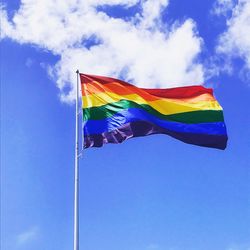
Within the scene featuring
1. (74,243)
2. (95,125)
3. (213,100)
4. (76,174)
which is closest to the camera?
(74,243)

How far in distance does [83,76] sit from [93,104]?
1.48 m

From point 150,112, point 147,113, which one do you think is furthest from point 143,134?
point 150,112

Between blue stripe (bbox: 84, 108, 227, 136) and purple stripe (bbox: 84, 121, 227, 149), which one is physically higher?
blue stripe (bbox: 84, 108, 227, 136)

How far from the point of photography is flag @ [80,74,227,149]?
1069 inches

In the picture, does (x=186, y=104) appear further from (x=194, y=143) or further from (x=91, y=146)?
(x=91, y=146)

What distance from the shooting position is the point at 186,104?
29141 millimetres

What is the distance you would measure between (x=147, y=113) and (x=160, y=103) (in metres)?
1.01

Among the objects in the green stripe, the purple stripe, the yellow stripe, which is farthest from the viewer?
the yellow stripe

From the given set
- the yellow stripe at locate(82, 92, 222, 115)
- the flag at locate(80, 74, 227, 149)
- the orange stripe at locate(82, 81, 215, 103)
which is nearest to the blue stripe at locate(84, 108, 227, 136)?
the flag at locate(80, 74, 227, 149)

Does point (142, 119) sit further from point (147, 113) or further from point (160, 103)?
point (160, 103)

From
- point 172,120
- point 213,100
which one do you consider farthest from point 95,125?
point 213,100

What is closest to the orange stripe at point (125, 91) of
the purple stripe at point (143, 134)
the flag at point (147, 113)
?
the flag at point (147, 113)

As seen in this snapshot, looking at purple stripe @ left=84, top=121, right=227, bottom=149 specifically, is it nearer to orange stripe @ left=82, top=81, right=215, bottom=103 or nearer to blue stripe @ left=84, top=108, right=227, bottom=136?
blue stripe @ left=84, top=108, right=227, bottom=136

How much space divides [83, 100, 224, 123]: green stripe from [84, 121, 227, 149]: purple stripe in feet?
2.39
